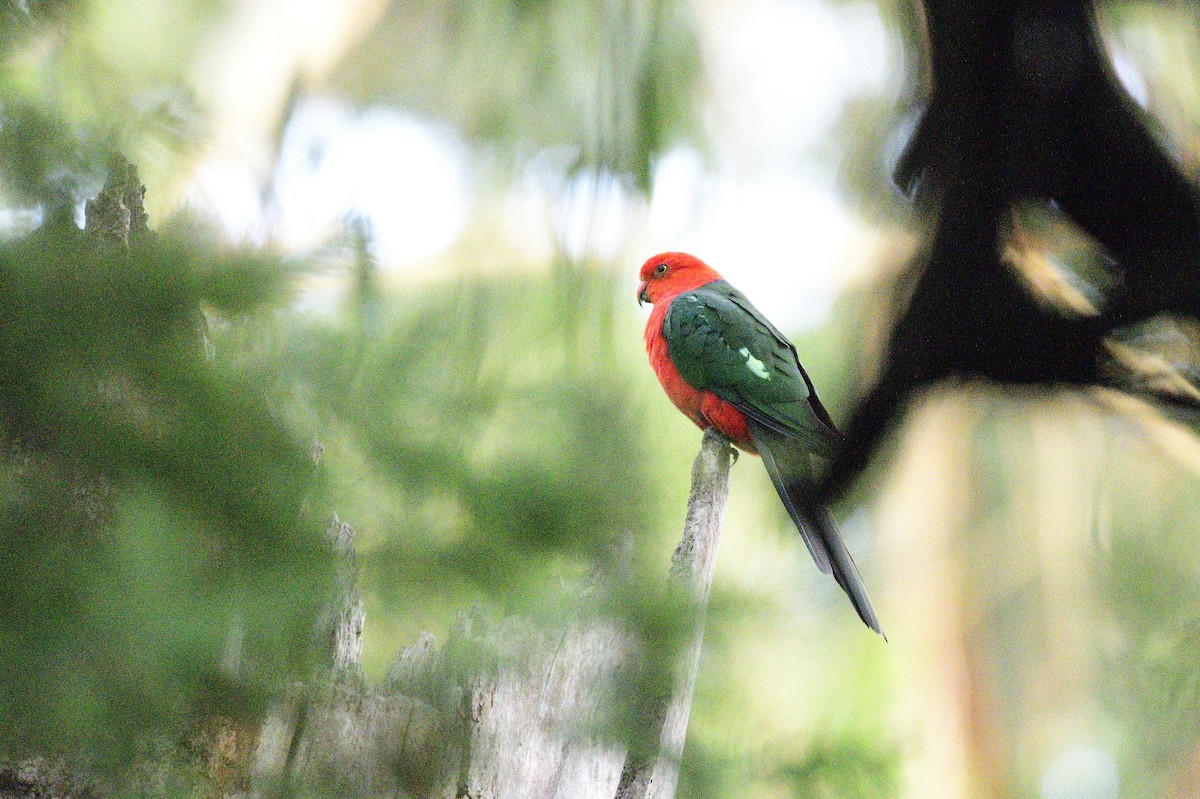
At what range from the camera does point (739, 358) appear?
225 cm

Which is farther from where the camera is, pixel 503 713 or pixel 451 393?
pixel 503 713

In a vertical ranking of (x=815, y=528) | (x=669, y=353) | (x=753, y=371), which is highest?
(x=669, y=353)

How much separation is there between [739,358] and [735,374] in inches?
2.1

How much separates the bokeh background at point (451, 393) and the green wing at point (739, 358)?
1.20 ft

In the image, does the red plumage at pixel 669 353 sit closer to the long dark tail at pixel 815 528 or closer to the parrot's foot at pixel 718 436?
the parrot's foot at pixel 718 436

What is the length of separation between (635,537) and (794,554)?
0.57 meters

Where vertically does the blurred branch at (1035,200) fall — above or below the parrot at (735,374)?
above

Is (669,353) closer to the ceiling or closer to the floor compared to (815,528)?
closer to the ceiling

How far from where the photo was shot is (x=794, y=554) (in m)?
1.51

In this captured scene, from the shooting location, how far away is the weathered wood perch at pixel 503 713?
2.72ft

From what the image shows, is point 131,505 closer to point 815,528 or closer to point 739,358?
point 815,528

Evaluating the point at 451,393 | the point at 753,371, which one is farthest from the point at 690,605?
the point at 753,371

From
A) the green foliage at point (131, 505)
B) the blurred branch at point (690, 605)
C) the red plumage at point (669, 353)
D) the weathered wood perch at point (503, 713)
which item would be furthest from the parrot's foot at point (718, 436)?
the green foliage at point (131, 505)

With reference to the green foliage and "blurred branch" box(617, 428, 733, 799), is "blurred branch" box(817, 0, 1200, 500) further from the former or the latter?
the green foliage
